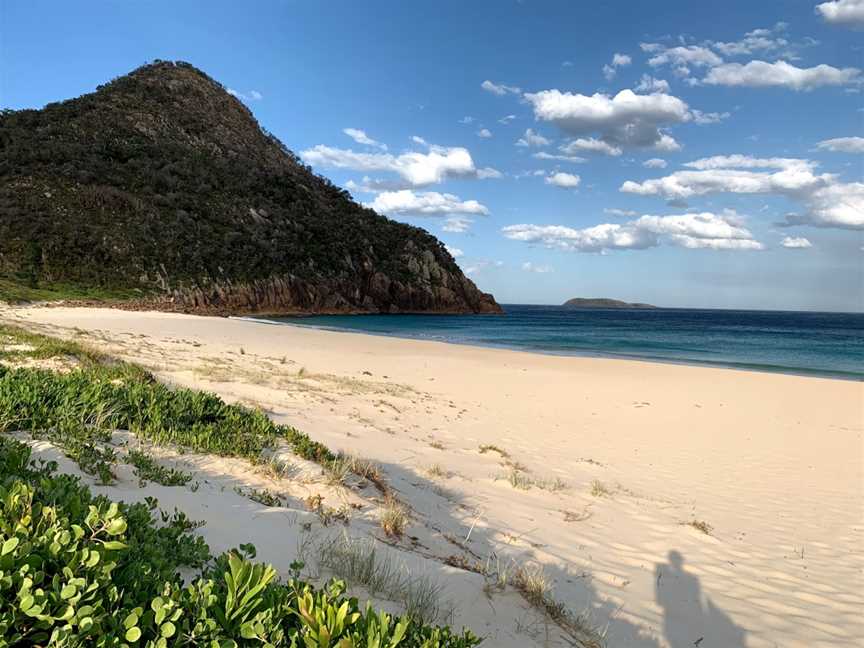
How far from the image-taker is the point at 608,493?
6.87 meters

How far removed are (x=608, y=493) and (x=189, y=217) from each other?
183 feet

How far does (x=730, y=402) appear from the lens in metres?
15.1

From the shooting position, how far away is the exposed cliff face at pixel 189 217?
42562 millimetres

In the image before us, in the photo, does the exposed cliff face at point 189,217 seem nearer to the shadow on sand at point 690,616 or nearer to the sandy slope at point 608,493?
the sandy slope at point 608,493

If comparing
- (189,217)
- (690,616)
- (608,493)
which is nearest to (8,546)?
(690,616)

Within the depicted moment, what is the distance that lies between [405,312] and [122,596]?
248 ft

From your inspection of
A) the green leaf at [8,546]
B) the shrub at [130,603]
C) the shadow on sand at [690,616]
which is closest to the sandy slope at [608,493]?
the shadow on sand at [690,616]

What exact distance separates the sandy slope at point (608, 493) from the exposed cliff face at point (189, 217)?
31.1 m

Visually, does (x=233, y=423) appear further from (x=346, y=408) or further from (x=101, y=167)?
(x=101, y=167)

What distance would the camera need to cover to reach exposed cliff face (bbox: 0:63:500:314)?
140 ft

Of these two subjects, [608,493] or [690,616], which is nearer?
[690,616]

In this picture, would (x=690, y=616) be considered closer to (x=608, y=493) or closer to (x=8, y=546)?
(x=608, y=493)

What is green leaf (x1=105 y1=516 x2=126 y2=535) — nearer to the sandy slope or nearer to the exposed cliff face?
the sandy slope

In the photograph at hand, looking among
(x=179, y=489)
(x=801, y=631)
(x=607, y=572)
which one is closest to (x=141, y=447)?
(x=179, y=489)
